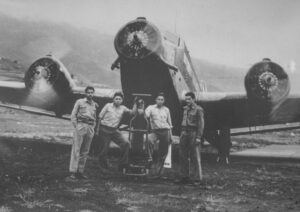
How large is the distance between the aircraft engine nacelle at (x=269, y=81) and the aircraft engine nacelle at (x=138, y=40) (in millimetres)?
2668

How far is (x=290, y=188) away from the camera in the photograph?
7305mm

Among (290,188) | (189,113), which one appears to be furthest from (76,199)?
(290,188)

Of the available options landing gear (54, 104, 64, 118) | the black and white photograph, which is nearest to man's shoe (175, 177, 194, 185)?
the black and white photograph

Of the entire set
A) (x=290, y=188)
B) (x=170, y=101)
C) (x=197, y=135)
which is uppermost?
(x=170, y=101)

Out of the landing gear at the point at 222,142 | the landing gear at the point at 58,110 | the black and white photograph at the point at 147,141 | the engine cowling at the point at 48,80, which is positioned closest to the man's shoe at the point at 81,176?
the black and white photograph at the point at 147,141

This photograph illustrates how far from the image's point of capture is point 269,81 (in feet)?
33.7

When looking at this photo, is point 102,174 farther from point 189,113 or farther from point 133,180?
point 189,113

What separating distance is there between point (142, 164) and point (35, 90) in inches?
213

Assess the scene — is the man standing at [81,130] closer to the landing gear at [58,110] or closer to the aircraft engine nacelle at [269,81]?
the aircraft engine nacelle at [269,81]

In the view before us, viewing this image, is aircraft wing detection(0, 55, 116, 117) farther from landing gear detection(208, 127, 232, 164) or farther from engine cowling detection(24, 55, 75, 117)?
landing gear detection(208, 127, 232, 164)

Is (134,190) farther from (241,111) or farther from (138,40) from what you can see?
(241,111)

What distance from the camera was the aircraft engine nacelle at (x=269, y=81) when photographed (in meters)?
10.2

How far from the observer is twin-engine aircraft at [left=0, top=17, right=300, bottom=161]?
9.89 metres

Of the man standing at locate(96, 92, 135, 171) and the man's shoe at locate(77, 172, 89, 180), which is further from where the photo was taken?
the man standing at locate(96, 92, 135, 171)
